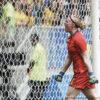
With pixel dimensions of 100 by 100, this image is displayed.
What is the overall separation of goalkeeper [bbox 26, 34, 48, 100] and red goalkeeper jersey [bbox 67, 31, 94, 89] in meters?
1.21

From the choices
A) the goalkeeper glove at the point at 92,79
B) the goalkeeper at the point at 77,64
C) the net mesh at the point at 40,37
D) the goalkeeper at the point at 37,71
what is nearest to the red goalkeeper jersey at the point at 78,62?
the goalkeeper at the point at 77,64

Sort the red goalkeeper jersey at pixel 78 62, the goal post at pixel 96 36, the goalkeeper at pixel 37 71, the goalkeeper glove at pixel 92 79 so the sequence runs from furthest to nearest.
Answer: the goalkeeper at pixel 37 71, the goal post at pixel 96 36, the red goalkeeper jersey at pixel 78 62, the goalkeeper glove at pixel 92 79

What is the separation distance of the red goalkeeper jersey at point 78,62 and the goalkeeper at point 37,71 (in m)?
1.21

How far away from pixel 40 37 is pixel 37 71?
2.25 feet

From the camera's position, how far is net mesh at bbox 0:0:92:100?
5.70 metres

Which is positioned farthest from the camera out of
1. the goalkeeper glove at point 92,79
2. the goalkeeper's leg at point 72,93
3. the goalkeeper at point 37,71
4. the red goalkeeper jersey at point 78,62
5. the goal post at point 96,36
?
the goalkeeper at point 37,71

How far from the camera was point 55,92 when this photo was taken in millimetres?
5832

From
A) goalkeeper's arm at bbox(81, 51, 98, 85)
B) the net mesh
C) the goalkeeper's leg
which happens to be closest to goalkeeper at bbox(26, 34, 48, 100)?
the net mesh

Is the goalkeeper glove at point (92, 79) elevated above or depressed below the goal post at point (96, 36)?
below

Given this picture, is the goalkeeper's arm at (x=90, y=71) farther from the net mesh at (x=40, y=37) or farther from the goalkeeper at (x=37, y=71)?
the goalkeeper at (x=37, y=71)

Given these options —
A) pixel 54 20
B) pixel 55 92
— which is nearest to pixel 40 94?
pixel 55 92

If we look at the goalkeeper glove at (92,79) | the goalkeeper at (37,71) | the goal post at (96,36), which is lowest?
the goalkeeper at (37,71)

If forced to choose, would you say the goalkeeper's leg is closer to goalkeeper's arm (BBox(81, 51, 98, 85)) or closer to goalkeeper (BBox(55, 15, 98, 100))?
goalkeeper (BBox(55, 15, 98, 100))

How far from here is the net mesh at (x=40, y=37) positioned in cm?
570
